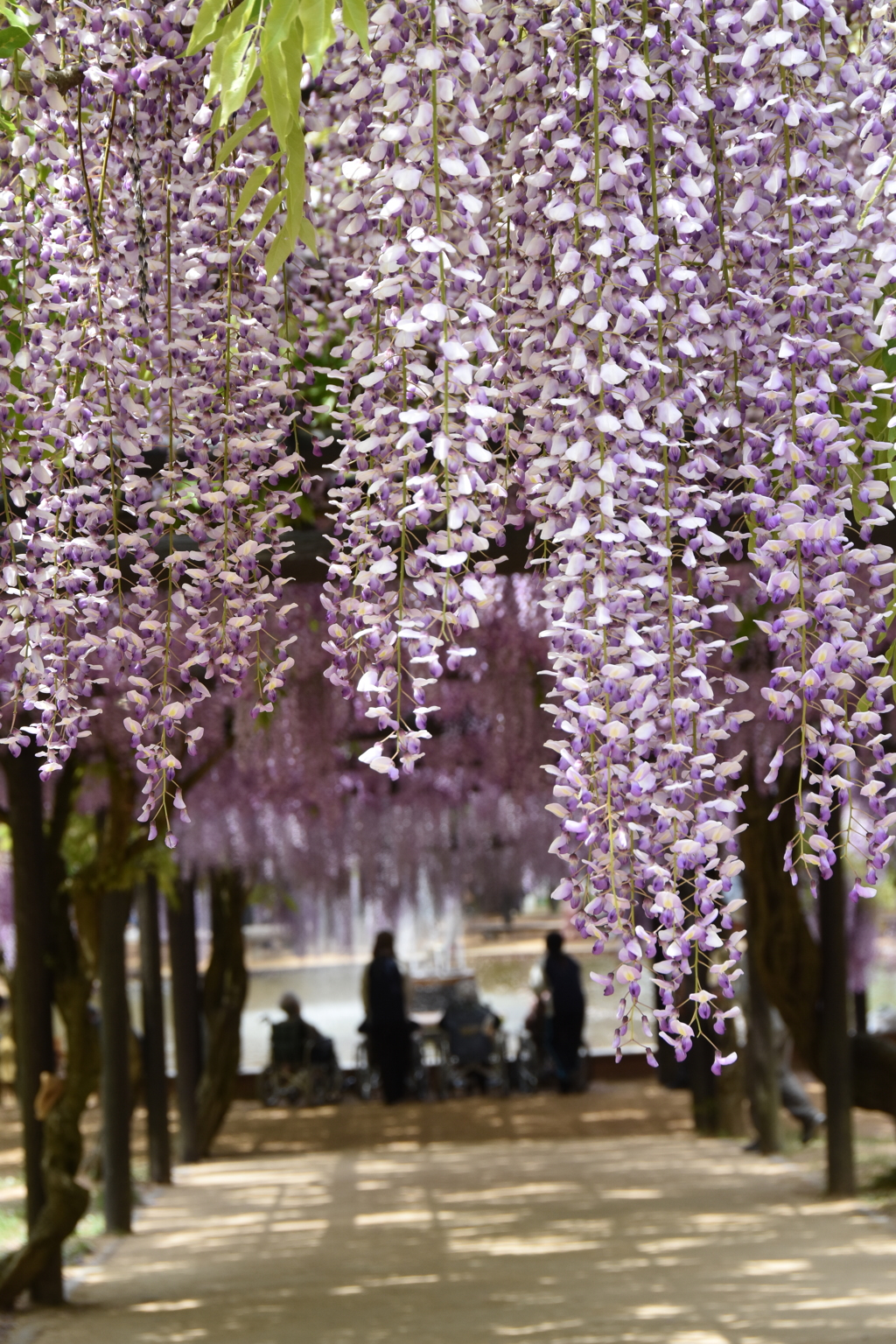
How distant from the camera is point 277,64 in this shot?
167 centimetres

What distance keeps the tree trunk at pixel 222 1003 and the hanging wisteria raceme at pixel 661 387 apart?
890 centimetres

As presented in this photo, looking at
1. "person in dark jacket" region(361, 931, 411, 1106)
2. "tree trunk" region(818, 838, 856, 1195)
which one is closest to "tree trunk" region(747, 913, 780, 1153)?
"tree trunk" region(818, 838, 856, 1195)

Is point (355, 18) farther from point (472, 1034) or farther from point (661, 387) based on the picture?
point (472, 1034)

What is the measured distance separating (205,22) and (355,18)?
0.69 feet

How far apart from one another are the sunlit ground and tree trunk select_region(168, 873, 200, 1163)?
0.90ft

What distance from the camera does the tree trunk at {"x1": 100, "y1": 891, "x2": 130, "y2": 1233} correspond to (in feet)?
23.9

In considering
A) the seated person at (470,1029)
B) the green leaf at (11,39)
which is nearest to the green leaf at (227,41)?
the green leaf at (11,39)

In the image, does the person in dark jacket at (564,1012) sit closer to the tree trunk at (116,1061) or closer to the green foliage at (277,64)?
the tree trunk at (116,1061)

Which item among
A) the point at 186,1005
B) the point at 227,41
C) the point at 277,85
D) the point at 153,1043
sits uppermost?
the point at 227,41

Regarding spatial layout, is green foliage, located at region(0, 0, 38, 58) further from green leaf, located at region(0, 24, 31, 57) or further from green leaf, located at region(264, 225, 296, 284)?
green leaf, located at region(264, 225, 296, 284)

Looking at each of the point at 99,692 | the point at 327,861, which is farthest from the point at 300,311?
the point at 327,861

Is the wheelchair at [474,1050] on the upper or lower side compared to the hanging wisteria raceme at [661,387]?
lower

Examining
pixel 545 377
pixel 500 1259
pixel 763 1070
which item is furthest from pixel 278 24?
pixel 763 1070

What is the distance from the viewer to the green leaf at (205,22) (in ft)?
5.76
